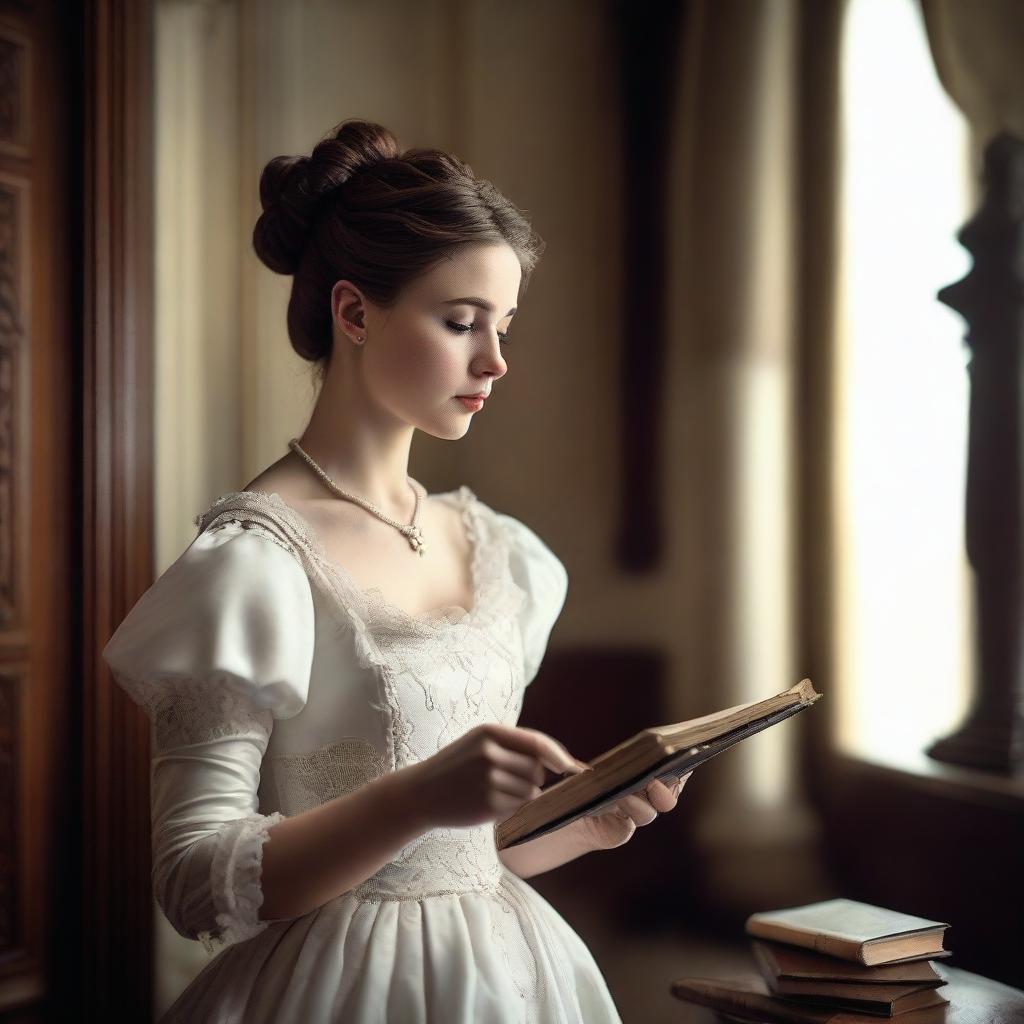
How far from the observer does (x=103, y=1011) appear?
213cm

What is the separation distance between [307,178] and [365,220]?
12 cm

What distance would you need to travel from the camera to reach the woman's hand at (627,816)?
135cm

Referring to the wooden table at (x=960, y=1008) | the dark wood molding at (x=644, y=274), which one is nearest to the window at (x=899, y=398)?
the dark wood molding at (x=644, y=274)

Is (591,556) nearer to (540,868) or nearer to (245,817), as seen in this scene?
(540,868)

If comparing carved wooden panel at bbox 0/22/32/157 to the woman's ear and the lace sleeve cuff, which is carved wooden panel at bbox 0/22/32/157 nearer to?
the woman's ear

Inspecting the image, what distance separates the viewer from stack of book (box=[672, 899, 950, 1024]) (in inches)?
58.2

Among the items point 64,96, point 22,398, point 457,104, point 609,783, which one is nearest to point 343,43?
point 457,104

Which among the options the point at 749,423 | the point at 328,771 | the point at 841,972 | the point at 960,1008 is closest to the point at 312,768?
the point at 328,771

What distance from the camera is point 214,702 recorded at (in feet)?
3.91

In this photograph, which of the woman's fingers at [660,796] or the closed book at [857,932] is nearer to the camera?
the woman's fingers at [660,796]

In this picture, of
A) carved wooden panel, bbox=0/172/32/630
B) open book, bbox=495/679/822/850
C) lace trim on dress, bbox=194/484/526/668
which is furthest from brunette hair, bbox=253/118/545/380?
carved wooden panel, bbox=0/172/32/630

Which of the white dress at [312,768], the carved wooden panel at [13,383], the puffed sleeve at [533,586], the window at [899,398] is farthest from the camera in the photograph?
the window at [899,398]

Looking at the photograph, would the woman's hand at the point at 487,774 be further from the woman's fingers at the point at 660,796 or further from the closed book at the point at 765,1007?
the closed book at the point at 765,1007

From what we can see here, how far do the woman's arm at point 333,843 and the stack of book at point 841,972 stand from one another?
0.70m
